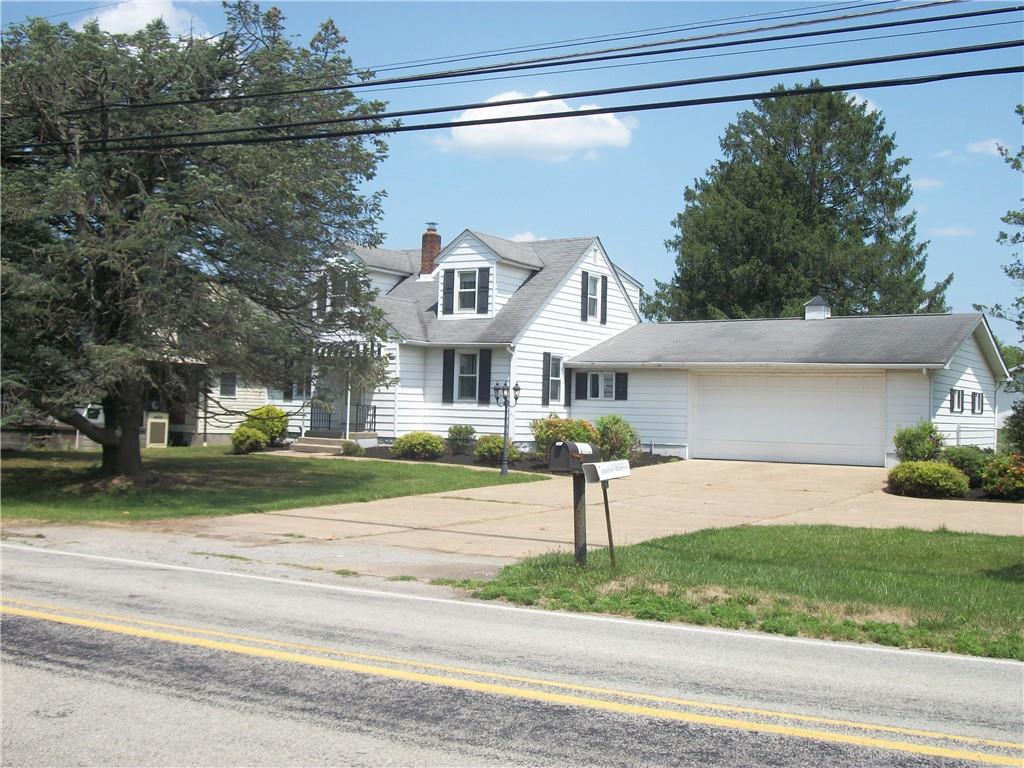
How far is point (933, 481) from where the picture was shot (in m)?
21.3

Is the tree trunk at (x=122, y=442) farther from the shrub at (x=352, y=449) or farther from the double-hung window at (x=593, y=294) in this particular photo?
the double-hung window at (x=593, y=294)

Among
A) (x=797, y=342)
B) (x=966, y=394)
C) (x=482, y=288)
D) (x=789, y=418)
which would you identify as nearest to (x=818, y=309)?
(x=797, y=342)

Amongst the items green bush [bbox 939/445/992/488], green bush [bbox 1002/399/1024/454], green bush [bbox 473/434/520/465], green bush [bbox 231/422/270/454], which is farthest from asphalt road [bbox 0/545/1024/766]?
green bush [bbox 231/422/270/454]

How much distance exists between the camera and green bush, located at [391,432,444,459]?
93.1 feet

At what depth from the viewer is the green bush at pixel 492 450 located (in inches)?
1077

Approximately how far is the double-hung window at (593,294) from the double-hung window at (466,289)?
4151 mm

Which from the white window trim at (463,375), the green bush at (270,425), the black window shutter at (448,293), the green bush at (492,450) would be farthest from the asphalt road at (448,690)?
the black window shutter at (448,293)

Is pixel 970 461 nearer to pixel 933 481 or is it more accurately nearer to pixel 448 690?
pixel 933 481

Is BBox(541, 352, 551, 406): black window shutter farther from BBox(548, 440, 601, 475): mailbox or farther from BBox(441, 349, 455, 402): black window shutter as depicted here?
BBox(548, 440, 601, 475): mailbox

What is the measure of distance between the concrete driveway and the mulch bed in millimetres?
2092

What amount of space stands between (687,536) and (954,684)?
7.83m

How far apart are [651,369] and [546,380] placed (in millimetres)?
3352

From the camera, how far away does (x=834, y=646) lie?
8.48 meters

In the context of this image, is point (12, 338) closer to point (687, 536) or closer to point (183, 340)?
point (183, 340)
